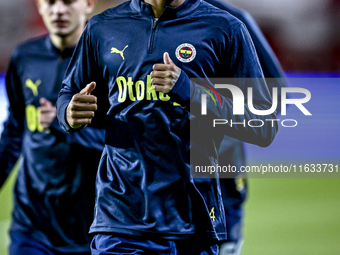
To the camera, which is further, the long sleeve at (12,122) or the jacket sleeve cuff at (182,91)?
the long sleeve at (12,122)

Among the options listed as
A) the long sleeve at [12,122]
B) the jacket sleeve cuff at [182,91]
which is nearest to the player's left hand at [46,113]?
the long sleeve at [12,122]

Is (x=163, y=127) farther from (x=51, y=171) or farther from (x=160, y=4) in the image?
(x=51, y=171)

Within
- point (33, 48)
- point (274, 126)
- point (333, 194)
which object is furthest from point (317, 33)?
point (274, 126)

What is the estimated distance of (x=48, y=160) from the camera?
2.97 meters

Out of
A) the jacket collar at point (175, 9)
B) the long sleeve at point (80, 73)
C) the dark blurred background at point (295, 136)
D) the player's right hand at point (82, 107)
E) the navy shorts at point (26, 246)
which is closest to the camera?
the player's right hand at point (82, 107)

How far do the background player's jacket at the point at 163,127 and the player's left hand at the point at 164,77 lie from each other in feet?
0.35

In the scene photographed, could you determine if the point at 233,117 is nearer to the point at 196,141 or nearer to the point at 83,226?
the point at 196,141

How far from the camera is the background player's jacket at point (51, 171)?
296 cm

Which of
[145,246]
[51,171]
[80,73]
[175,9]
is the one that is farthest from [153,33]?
[51,171]

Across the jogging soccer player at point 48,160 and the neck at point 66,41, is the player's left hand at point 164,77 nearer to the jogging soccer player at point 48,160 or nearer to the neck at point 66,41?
the jogging soccer player at point 48,160

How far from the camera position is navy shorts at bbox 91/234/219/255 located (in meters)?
1.83

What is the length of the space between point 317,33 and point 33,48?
266 inches

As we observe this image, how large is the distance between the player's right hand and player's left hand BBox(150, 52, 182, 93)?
25cm

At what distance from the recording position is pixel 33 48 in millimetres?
3150
